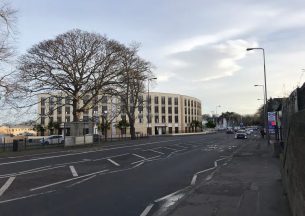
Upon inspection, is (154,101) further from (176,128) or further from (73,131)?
(73,131)

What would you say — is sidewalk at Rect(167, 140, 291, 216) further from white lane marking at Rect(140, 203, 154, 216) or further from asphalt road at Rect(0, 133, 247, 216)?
asphalt road at Rect(0, 133, 247, 216)

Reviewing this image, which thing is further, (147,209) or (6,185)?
(6,185)

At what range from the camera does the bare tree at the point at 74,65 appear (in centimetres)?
4706

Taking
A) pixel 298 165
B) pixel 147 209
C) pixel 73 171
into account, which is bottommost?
pixel 147 209

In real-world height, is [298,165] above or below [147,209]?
above

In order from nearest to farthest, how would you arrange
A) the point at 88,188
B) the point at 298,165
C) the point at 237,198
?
the point at 298,165, the point at 237,198, the point at 88,188

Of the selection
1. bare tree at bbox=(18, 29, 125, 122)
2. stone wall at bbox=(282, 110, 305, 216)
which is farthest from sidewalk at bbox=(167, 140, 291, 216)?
bare tree at bbox=(18, 29, 125, 122)

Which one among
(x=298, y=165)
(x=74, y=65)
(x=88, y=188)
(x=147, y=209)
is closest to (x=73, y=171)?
(x=88, y=188)

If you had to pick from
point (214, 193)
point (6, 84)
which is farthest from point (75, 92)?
point (214, 193)

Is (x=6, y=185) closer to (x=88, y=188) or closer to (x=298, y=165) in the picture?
(x=88, y=188)

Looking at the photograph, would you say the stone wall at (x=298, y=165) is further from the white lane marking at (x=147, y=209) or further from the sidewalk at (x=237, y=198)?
the white lane marking at (x=147, y=209)

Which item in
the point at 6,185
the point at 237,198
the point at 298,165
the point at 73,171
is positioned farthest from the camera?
the point at 73,171

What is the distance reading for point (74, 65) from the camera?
4841 cm

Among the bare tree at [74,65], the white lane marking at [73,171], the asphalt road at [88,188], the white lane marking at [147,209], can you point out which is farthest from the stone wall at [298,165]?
the bare tree at [74,65]
